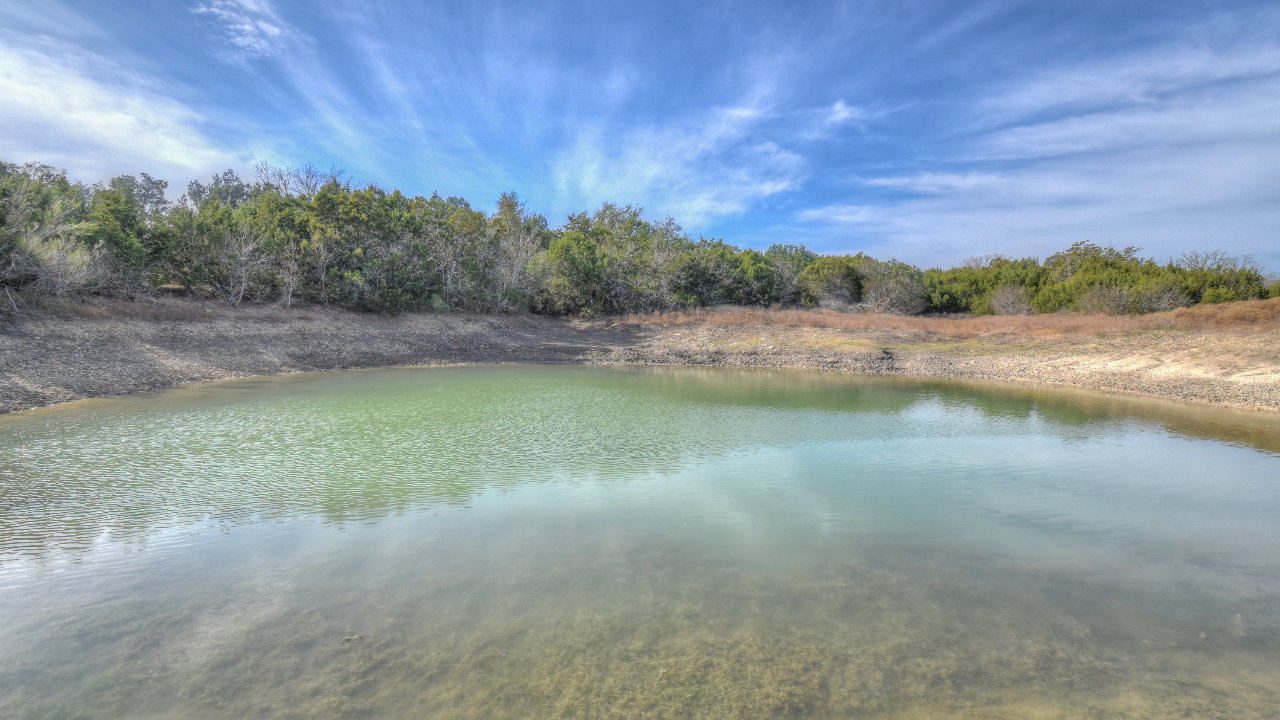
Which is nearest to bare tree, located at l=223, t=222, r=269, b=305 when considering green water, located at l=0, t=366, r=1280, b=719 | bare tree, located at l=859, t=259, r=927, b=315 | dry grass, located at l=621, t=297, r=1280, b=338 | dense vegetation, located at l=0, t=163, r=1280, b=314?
dense vegetation, located at l=0, t=163, r=1280, b=314

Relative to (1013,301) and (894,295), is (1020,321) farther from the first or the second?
(894,295)

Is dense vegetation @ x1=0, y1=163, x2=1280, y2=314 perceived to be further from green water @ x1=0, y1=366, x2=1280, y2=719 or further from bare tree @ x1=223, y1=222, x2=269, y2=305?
green water @ x1=0, y1=366, x2=1280, y2=719

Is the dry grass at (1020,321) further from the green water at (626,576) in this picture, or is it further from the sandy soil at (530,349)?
the green water at (626,576)

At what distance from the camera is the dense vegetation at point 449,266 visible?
2711cm

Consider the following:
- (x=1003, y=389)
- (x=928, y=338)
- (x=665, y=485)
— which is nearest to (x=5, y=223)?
(x=665, y=485)

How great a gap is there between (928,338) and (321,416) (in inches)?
1405

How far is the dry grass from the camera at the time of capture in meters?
28.4

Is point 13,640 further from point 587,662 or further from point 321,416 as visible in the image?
point 321,416

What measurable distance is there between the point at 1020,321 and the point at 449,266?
40376 millimetres

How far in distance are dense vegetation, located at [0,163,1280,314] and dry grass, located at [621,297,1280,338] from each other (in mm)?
5632

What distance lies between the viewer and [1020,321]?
38.9m

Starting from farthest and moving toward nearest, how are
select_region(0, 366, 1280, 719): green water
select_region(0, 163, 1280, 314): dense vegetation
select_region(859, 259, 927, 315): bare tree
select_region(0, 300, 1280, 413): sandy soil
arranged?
1. select_region(859, 259, 927, 315): bare tree
2. select_region(0, 163, 1280, 314): dense vegetation
3. select_region(0, 300, 1280, 413): sandy soil
4. select_region(0, 366, 1280, 719): green water

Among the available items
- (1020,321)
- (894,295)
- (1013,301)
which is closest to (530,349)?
(1020,321)

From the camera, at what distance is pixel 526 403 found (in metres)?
19.3
